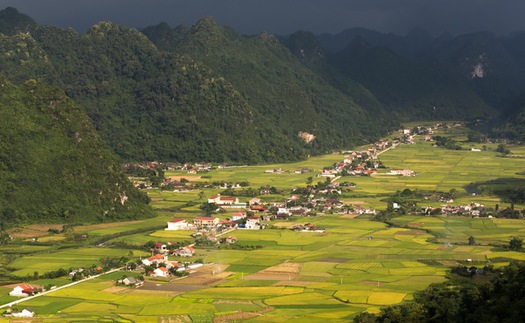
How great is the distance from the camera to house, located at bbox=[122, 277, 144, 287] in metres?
56.2

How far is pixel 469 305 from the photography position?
45156 mm

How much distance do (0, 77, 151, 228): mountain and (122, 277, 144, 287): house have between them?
20181 millimetres

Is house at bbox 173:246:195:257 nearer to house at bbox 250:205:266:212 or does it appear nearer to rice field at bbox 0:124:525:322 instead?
rice field at bbox 0:124:525:322

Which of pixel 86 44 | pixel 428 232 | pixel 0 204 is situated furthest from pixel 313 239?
pixel 86 44

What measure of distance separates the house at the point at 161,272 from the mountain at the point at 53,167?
19189mm

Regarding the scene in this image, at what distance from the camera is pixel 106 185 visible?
82938 millimetres

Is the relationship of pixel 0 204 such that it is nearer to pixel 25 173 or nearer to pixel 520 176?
pixel 25 173

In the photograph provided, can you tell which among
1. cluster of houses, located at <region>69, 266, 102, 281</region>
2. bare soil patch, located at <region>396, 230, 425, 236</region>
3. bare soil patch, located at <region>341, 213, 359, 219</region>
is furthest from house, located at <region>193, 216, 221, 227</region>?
cluster of houses, located at <region>69, 266, 102, 281</region>

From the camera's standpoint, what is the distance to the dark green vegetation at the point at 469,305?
42.0 meters

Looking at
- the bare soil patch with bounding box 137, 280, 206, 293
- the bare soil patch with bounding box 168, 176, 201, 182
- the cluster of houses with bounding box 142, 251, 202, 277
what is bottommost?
the bare soil patch with bounding box 137, 280, 206, 293

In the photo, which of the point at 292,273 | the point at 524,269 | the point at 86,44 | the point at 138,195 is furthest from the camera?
the point at 86,44

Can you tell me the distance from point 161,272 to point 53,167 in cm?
2625

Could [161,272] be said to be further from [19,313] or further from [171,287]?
[19,313]

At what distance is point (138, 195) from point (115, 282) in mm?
29510
